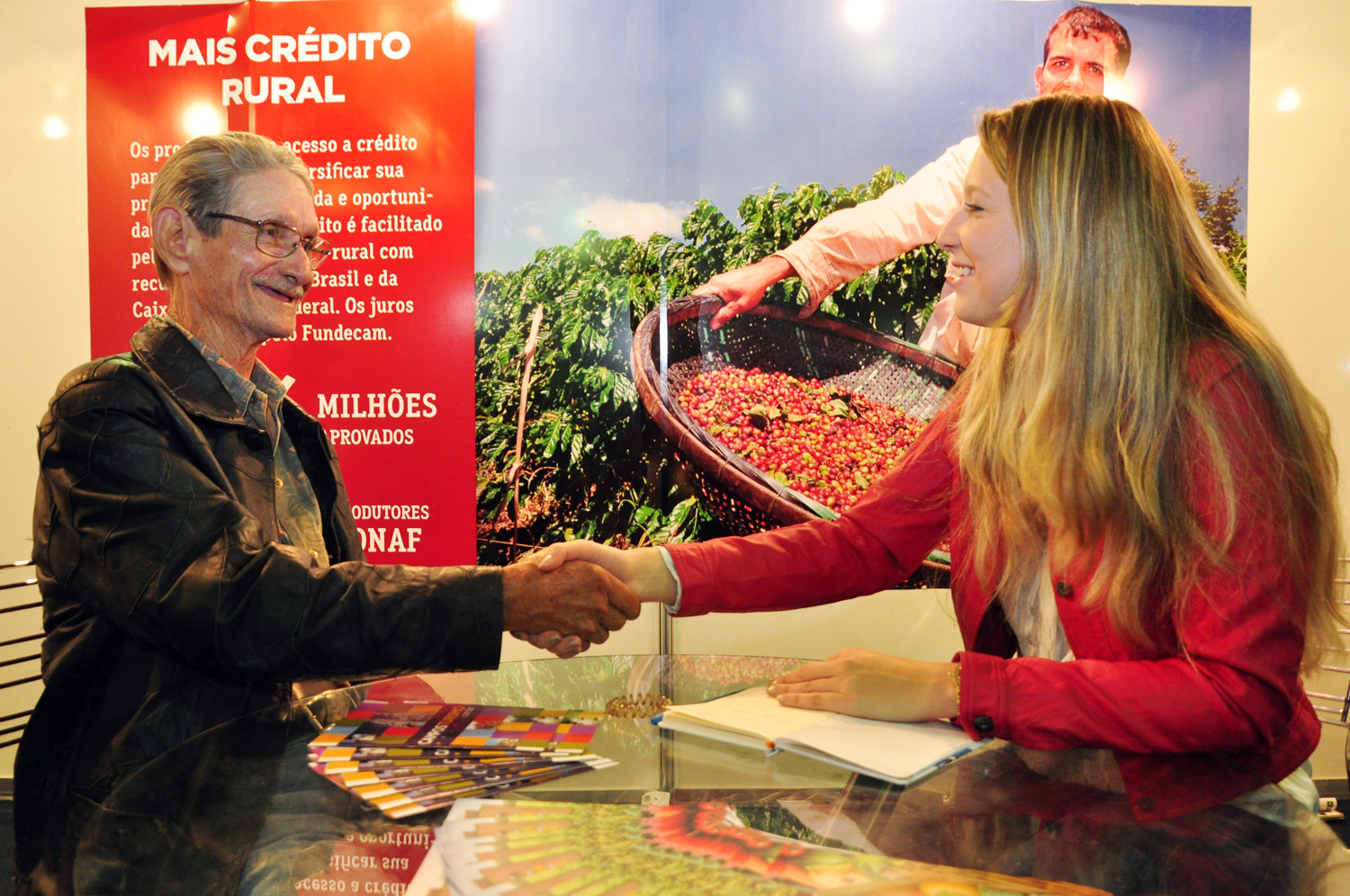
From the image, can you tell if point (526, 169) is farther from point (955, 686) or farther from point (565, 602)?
point (955, 686)

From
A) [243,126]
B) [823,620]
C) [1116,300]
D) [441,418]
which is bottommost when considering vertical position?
[823,620]

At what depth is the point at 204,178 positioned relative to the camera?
1.90 meters

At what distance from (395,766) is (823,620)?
2.55 meters

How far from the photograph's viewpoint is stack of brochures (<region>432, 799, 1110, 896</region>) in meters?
0.78

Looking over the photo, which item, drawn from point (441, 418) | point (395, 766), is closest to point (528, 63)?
point (441, 418)

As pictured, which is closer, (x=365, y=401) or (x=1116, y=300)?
(x=1116, y=300)

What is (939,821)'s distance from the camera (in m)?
0.99

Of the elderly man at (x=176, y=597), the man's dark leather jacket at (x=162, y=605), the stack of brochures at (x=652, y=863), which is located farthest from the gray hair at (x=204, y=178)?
the stack of brochures at (x=652, y=863)

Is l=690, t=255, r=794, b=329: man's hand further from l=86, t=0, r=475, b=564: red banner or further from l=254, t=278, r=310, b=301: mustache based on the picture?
l=254, t=278, r=310, b=301: mustache

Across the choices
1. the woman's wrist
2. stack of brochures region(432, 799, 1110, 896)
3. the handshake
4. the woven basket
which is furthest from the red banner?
stack of brochures region(432, 799, 1110, 896)

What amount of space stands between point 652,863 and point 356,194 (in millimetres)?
2989

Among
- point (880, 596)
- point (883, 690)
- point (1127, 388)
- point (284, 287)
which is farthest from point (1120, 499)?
point (880, 596)

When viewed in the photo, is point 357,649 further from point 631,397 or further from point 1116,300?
point 631,397

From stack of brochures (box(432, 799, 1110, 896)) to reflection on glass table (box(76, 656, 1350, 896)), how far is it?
0.05 m
